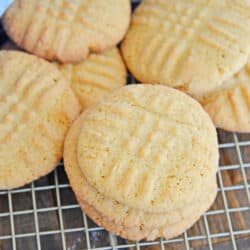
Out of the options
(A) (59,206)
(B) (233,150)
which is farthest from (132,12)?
(A) (59,206)

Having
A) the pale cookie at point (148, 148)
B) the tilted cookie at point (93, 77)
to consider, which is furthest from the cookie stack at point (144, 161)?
the tilted cookie at point (93, 77)

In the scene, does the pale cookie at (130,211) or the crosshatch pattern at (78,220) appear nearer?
the pale cookie at (130,211)

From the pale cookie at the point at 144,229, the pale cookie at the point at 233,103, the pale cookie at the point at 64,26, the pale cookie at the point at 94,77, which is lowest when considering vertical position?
the pale cookie at the point at 144,229

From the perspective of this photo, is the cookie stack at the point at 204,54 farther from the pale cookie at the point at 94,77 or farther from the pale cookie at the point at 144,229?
the pale cookie at the point at 144,229

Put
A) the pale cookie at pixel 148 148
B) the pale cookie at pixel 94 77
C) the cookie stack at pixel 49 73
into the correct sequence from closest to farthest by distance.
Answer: the pale cookie at pixel 148 148, the cookie stack at pixel 49 73, the pale cookie at pixel 94 77

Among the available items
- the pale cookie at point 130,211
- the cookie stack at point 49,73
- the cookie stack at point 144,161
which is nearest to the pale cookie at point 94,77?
the cookie stack at point 49,73

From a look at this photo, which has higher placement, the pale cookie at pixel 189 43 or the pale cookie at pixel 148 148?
the pale cookie at pixel 189 43

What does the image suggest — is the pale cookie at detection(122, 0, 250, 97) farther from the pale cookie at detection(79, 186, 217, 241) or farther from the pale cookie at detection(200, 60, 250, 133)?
the pale cookie at detection(79, 186, 217, 241)

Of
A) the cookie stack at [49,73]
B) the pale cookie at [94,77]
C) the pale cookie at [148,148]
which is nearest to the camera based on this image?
the pale cookie at [148,148]
